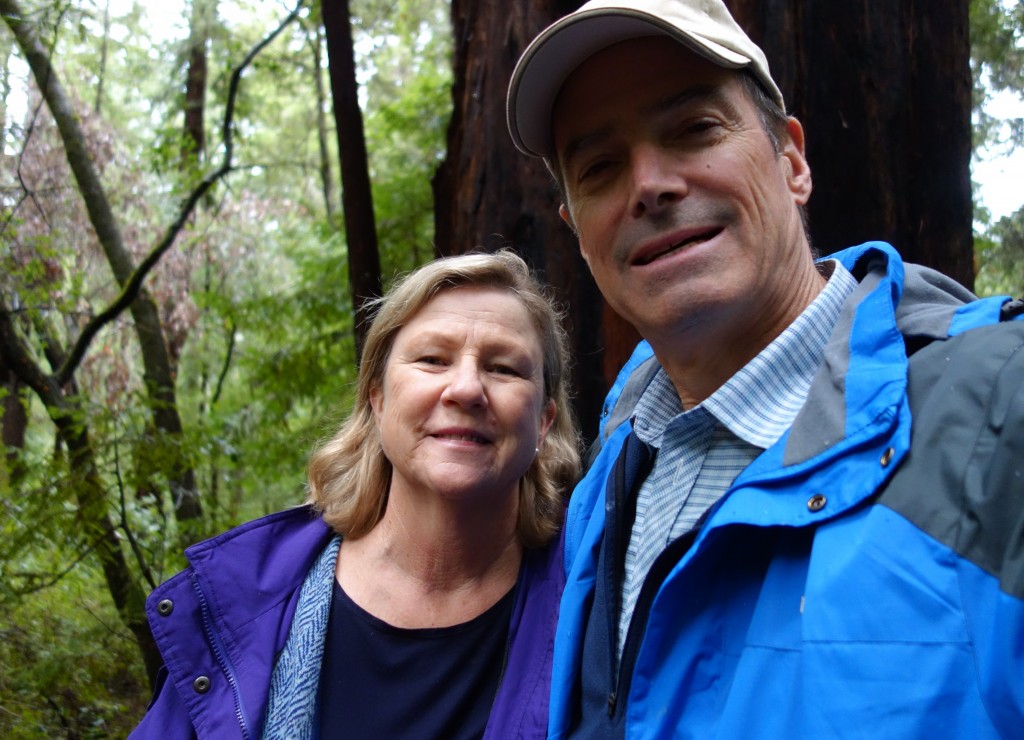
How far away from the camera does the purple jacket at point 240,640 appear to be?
205cm

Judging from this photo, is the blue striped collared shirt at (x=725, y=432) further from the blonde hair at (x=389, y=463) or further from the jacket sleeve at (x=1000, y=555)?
the blonde hair at (x=389, y=463)

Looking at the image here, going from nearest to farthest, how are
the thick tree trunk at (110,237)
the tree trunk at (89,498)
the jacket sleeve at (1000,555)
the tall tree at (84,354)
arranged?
the jacket sleeve at (1000,555) → the tree trunk at (89,498) → the tall tree at (84,354) → the thick tree trunk at (110,237)

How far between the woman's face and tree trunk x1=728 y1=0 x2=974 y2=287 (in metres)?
1.44

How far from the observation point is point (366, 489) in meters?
2.56

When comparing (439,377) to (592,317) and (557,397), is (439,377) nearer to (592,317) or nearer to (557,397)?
(557,397)

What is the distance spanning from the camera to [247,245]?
10.5 m

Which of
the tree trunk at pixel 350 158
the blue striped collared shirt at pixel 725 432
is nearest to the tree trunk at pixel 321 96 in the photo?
the tree trunk at pixel 350 158

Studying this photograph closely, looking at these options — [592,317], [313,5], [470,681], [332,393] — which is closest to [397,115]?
[313,5]

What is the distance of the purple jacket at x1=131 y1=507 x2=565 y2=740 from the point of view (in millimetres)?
2053

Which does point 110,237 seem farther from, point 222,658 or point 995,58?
point 995,58

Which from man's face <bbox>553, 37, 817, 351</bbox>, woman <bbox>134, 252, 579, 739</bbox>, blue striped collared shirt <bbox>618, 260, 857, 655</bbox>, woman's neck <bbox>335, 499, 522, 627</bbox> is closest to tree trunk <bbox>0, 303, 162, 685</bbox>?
woman <bbox>134, 252, 579, 739</bbox>

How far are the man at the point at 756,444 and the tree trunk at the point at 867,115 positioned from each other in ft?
4.39

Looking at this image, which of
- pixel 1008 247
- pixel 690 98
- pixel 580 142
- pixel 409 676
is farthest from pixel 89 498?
pixel 1008 247

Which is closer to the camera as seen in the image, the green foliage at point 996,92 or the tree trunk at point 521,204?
the tree trunk at point 521,204
